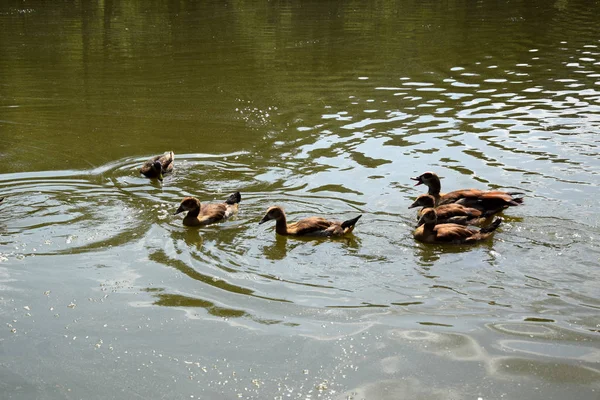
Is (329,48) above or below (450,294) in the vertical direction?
above

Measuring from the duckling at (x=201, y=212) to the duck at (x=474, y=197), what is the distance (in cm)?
250

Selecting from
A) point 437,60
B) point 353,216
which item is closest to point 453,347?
point 353,216

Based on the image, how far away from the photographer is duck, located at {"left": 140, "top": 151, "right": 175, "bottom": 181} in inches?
448

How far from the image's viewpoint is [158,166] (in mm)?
11367

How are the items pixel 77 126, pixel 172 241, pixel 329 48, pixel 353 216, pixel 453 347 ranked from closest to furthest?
pixel 453 347, pixel 172 241, pixel 353 216, pixel 77 126, pixel 329 48

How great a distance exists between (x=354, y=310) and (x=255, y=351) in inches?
43.3

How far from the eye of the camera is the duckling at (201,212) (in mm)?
9703

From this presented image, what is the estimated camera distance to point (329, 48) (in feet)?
73.5

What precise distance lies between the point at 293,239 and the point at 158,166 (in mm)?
2851

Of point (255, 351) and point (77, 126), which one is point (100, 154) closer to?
point (77, 126)

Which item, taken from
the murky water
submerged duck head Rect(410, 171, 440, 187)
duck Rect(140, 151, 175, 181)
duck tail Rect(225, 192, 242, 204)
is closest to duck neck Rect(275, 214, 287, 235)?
the murky water

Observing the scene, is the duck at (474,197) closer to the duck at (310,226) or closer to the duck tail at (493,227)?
the duck tail at (493,227)

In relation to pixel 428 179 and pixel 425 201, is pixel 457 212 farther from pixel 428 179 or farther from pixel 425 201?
pixel 428 179

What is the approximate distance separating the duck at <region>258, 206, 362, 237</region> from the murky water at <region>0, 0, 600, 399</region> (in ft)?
0.46
